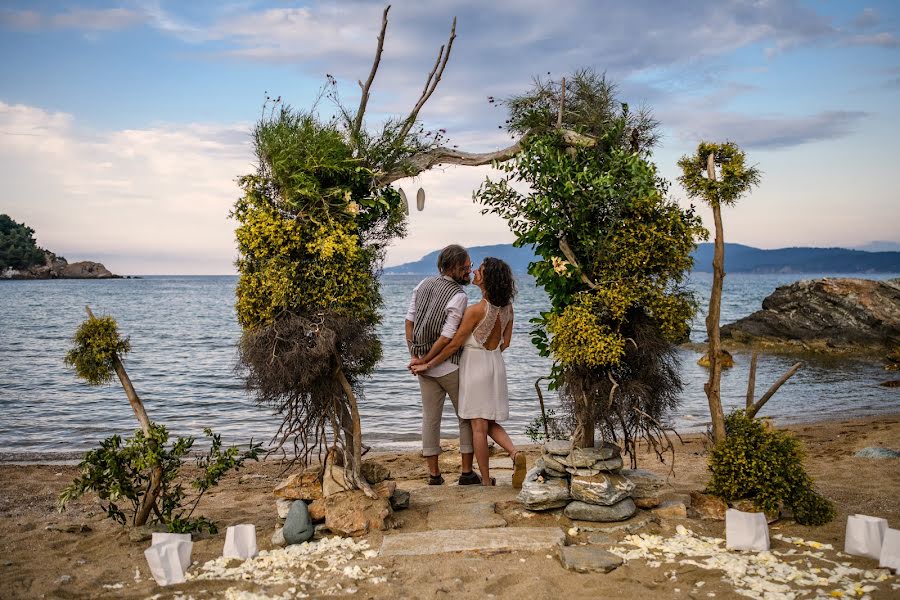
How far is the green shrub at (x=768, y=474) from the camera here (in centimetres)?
579

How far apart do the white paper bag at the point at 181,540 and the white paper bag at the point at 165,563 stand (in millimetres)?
63

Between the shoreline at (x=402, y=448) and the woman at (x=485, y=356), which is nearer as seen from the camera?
the woman at (x=485, y=356)

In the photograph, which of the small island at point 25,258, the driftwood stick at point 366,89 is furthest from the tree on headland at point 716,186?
the small island at point 25,258

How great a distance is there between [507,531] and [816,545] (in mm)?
2403

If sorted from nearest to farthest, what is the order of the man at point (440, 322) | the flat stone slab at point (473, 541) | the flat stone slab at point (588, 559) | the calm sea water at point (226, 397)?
the flat stone slab at point (588, 559) → the flat stone slab at point (473, 541) → the man at point (440, 322) → the calm sea water at point (226, 397)

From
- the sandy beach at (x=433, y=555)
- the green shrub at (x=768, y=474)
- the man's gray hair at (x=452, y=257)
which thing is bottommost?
the sandy beach at (x=433, y=555)

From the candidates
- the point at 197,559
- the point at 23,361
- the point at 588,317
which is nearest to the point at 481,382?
the point at 588,317

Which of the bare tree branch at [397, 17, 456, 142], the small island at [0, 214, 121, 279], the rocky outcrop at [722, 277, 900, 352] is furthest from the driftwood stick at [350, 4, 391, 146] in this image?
the small island at [0, 214, 121, 279]

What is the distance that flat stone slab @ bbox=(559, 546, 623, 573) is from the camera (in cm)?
500

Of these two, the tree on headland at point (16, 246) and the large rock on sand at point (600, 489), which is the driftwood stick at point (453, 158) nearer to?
the large rock on sand at point (600, 489)

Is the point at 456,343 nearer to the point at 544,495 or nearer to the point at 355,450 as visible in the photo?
the point at 355,450

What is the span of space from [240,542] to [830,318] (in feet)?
78.6

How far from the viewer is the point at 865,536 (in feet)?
16.7

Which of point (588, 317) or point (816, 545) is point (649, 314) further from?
point (816, 545)
